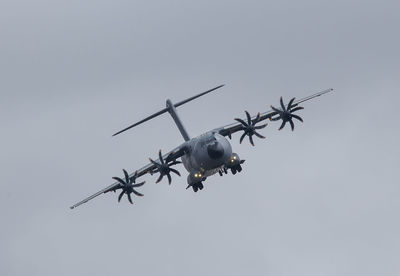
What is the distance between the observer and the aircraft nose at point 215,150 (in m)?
86.4

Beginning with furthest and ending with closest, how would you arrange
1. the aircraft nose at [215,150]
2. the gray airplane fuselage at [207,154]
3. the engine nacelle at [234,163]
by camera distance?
the engine nacelle at [234,163] < the gray airplane fuselage at [207,154] < the aircraft nose at [215,150]

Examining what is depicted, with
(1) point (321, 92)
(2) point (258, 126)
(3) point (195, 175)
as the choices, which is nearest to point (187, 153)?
(3) point (195, 175)

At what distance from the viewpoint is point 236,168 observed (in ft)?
305

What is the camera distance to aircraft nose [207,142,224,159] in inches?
3401

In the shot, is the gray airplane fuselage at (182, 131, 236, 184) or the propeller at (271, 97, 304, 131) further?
the propeller at (271, 97, 304, 131)

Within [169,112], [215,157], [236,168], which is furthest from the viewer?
[169,112]

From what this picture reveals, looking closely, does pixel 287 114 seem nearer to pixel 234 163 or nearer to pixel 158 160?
pixel 234 163

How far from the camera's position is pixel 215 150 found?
86.4m

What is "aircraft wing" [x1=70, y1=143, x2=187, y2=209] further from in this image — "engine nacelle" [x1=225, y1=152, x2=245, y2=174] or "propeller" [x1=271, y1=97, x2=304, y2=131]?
"propeller" [x1=271, y1=97, x2=304, y2=131]

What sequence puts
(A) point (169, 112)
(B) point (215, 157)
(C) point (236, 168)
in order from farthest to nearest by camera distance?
1. (A) point (169, 112)
2. (C) point (236, 168)
3. (B) point (215, 157)

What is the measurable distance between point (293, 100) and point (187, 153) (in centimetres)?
1348

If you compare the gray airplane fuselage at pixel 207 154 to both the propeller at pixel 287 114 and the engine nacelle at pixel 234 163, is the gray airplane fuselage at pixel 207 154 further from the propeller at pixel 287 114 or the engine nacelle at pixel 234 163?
the propeller at pixel 287 114

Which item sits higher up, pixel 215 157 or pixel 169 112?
pixel 169 112

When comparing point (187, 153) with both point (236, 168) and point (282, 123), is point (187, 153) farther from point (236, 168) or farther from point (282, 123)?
point (282, 123)
